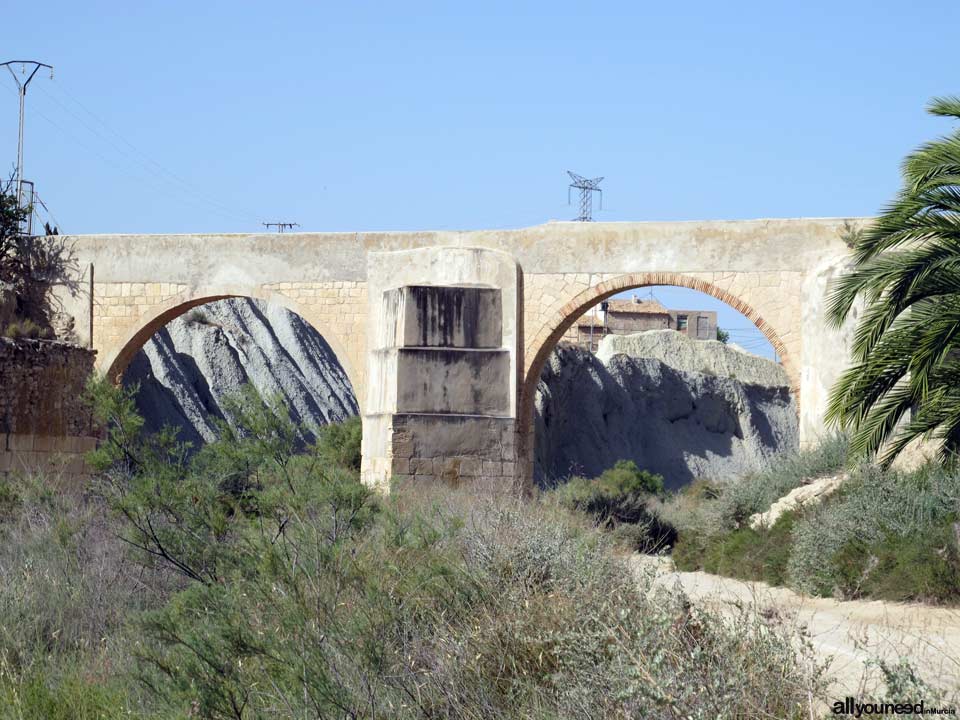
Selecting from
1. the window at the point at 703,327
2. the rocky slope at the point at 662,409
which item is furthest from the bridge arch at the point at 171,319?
the window at the point at 703,327

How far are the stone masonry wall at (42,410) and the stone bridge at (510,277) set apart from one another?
9.68ft

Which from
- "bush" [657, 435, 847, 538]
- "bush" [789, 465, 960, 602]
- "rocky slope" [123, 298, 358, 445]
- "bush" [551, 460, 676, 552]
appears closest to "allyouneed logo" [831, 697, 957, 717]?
"bush" [789, 465, 960, 602]

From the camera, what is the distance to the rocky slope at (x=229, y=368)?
25.2 meters

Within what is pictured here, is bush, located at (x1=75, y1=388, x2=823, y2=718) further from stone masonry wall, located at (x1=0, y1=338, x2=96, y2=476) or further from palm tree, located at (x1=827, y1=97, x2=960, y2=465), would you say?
stone masonry wall, located at (x1=0, y1=338, x2=96, y2=476)

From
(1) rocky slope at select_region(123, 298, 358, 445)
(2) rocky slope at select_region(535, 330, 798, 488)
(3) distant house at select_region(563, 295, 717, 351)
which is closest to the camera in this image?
(1) rocky slope at select_region(123, 298, 358, 445)

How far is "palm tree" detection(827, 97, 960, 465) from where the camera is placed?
8938 millimetres

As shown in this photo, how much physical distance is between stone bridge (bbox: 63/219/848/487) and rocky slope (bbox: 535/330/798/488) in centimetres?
1156

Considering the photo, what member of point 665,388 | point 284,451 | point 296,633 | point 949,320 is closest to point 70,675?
point 296,633

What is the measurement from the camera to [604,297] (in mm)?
15719

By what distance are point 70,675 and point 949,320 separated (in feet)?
20.1

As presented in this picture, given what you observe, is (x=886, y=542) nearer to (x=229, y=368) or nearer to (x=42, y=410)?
(x=42, y=410)

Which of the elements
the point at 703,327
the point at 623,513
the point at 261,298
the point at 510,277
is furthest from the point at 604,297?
the point at 703,327

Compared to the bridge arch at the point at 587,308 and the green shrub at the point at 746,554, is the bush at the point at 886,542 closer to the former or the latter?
the green shrub at the point at 746,554

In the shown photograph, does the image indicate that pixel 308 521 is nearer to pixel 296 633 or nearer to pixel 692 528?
pixel 296 633
